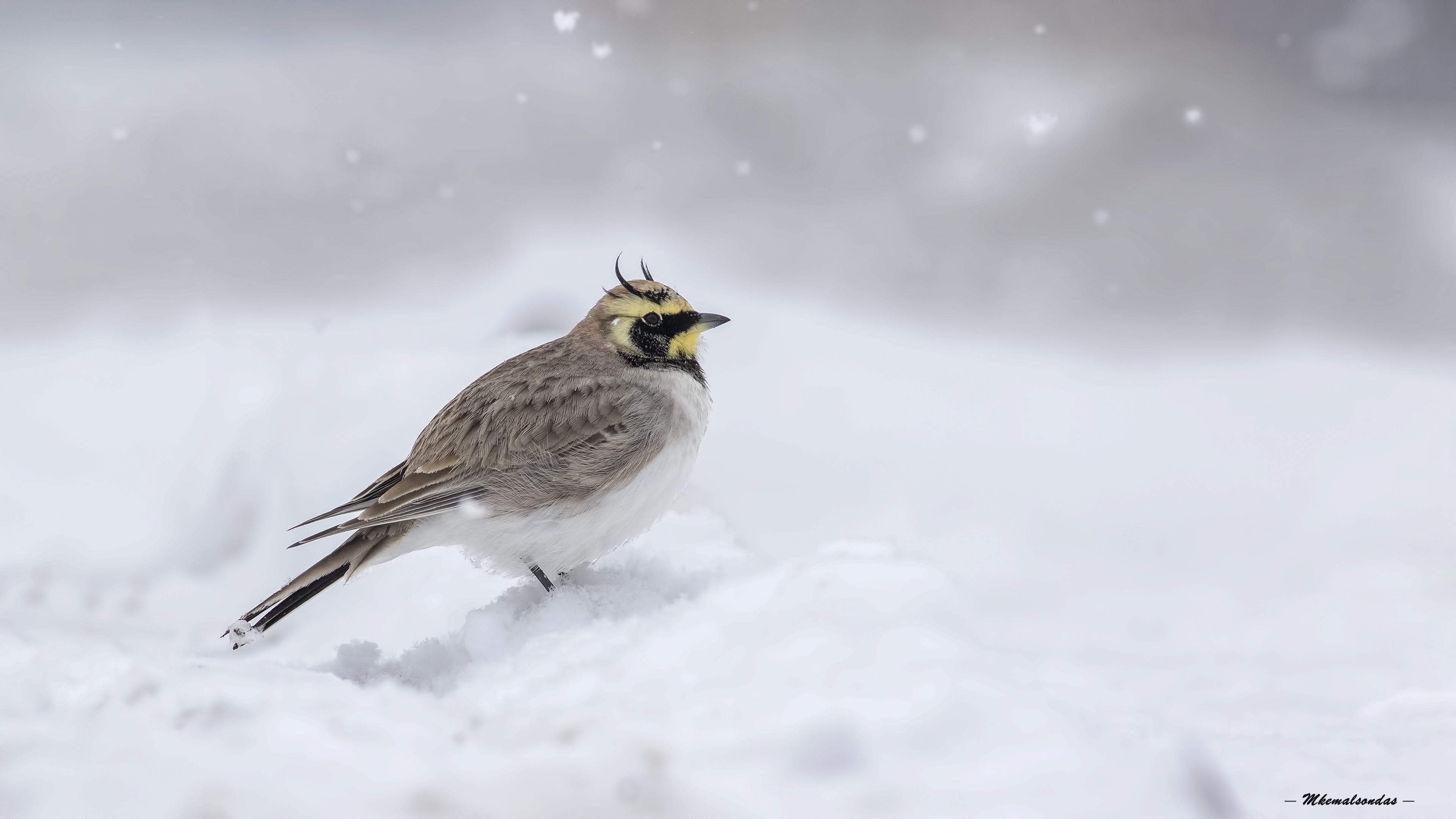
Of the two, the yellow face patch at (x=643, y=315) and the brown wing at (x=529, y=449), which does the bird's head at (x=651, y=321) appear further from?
the brown wing at (x=529, y=449)

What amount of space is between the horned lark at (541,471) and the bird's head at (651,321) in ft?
0.03

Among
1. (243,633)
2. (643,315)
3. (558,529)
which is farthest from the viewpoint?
(643,315)

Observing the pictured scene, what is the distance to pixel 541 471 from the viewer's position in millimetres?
4422

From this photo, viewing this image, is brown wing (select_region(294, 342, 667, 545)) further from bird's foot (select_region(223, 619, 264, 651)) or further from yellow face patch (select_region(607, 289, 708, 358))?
bird's foot (select_region(223, 619, 264, 651))

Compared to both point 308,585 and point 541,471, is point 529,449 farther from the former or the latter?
point 308,585

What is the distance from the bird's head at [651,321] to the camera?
475 cm

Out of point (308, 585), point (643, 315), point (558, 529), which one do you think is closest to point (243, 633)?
point (308, 585)

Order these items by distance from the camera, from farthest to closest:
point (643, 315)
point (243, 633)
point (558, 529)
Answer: point (643, 315), point (558, 529), point (243, 633)

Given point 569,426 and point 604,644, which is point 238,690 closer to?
point 604,644

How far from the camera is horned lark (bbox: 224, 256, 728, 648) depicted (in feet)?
14.2

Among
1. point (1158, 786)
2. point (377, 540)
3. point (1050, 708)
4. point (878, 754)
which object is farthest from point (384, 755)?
point (1158, 786)

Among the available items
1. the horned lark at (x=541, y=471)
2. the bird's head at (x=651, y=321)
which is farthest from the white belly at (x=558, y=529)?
the bird's head at (x=651, y=321)

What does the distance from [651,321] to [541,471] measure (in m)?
0.90

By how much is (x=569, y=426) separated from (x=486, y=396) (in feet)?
1.47
